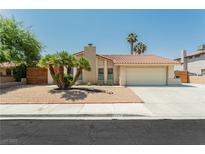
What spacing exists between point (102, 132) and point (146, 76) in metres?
18.2

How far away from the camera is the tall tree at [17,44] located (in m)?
23.7

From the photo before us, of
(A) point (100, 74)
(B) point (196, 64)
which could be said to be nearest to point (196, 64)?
(B) point (196, 64)

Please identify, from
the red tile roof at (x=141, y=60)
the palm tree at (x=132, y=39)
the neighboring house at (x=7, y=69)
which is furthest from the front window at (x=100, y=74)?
the palm tree at (x=132, y=39)

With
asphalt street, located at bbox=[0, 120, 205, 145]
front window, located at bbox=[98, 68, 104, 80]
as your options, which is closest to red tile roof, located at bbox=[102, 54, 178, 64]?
front window, located at bbox=[98, 68, 104, 80]

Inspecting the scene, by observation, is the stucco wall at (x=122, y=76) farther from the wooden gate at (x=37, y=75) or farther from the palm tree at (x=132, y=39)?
the palm tree at (x=132, y=39)

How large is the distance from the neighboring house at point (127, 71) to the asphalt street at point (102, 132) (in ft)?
51.9

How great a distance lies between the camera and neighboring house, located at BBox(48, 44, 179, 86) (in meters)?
24.3

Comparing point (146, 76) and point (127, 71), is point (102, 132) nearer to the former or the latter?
point (127, 71)

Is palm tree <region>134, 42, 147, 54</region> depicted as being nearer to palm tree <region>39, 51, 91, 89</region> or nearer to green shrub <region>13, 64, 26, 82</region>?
green shrub <region>13, 64, 26, 82</region>

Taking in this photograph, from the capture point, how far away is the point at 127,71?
969 inches

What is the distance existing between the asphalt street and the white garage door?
15806 mm

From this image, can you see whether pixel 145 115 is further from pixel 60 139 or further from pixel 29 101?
pixel 29 101
